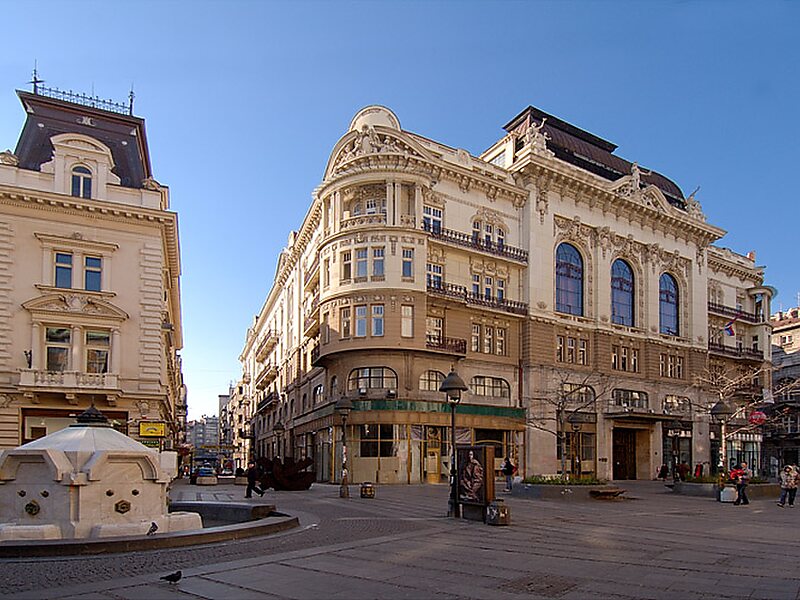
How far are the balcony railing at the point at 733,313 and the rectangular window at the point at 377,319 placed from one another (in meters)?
35.9

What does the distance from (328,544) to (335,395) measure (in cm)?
3008

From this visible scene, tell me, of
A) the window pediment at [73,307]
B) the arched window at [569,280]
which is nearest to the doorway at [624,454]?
the arched window at [569,280]

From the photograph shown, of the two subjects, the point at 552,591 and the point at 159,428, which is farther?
the point at 159,428

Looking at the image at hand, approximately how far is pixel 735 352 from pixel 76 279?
5550 centimetres

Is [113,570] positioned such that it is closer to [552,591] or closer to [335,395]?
[552,591]

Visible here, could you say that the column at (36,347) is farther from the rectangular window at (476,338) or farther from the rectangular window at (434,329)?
the rectangular window at (476,338)

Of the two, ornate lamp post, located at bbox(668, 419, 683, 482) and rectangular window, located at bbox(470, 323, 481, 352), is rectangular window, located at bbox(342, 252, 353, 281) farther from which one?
ornate lamp post, located at bbox(668, 419, 683, 482)

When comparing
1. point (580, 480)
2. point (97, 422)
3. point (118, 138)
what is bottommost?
point (580, 480)

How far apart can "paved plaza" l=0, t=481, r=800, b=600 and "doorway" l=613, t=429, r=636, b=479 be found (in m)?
35.7

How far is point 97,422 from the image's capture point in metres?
15.2

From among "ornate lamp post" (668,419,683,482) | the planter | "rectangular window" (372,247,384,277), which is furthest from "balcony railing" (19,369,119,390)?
"ornate lamp post" (668,419,683,482)

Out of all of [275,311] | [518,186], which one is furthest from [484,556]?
[275,311]

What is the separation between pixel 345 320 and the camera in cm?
4322

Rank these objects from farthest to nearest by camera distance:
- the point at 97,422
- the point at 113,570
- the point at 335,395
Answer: the point at 335,395 < the point at 97,422 < the point at 113,570
